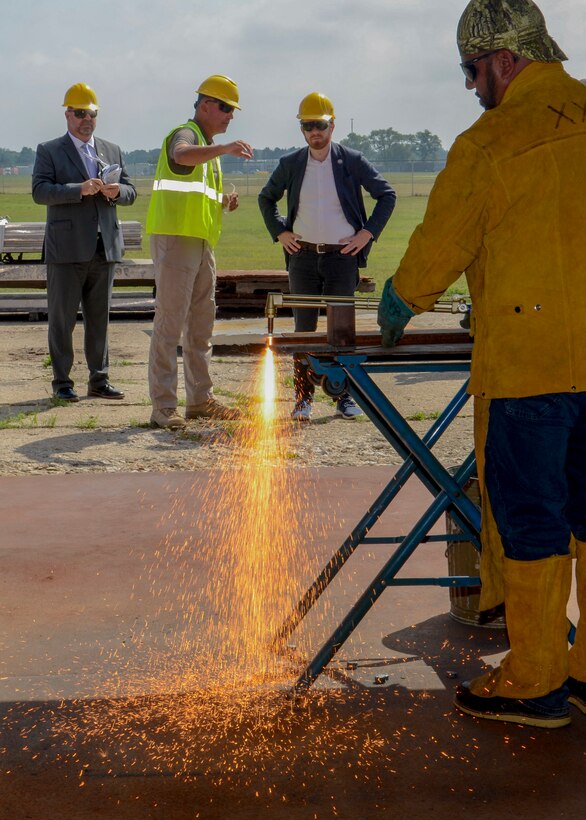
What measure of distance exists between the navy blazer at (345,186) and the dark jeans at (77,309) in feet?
4.40

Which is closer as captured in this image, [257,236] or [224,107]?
[224,107]

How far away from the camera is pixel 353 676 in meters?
3.72

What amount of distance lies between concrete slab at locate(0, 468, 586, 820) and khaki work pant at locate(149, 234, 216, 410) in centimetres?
218

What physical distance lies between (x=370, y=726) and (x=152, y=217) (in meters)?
4.70

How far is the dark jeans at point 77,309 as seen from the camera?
27.3 ft

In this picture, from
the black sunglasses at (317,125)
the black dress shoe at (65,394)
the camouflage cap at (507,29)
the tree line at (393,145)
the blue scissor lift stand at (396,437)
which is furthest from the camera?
the tree line at (393,145)

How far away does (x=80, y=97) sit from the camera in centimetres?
826

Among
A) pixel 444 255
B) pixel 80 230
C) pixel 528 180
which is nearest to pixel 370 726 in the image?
pixel 444 255

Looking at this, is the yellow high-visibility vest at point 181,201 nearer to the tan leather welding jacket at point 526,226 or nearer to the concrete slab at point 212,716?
the concrete slab at point 212,716

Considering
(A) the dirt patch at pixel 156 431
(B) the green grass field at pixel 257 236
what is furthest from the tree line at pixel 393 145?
(A) the dirt patch at pixel 156 431

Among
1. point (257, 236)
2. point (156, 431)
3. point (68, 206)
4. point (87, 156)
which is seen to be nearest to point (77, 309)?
point (68, 206)

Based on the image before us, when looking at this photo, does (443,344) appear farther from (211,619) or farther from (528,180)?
(211,619)

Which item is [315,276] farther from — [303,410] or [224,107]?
[224,107]

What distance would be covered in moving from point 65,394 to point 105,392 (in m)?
0.30
